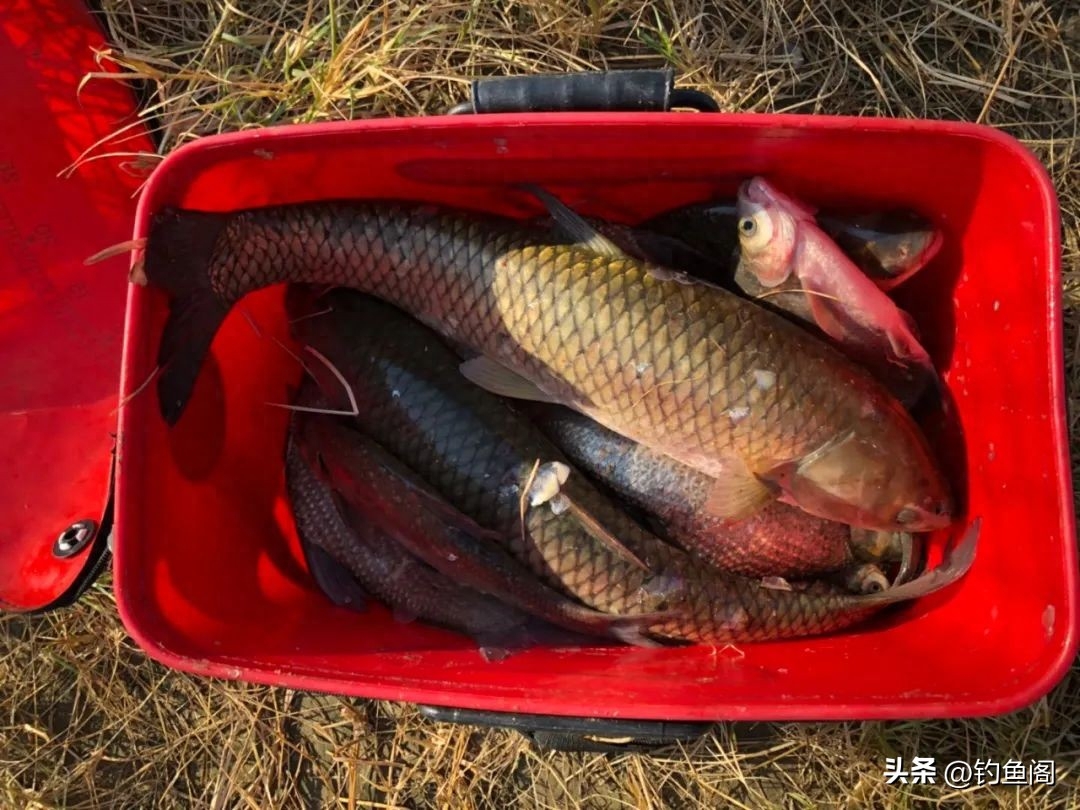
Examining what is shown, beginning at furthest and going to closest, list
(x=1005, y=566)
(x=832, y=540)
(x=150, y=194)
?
(x=832, y=540) → (x=1005, y=566) → (x=150, y=194)

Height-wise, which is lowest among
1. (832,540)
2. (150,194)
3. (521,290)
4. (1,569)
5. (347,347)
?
(1,569)

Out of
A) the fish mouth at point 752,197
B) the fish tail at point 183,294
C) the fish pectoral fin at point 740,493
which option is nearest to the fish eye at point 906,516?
the fish pectoral fin at point 740,493

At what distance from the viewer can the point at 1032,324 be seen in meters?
1.32

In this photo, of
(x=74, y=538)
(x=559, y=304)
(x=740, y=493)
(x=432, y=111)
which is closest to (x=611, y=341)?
(x=559, y=304)

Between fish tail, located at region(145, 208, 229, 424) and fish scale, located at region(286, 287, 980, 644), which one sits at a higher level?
fish tail, located at region(145, 208, 229, 424)

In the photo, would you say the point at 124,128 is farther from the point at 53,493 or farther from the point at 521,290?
the point at 521,290

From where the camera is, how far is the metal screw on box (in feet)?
5.90

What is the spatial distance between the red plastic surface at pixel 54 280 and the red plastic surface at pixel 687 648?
0.48 meters

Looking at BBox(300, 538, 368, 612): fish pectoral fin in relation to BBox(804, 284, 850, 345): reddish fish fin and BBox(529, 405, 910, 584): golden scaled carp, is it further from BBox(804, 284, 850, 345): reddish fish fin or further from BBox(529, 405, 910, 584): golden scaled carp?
BBox(804, 284, 850, 345): reddish fish fin

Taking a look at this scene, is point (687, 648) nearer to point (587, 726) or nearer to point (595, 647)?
point (595, 647)

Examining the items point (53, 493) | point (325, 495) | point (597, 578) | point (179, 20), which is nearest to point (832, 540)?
point (597, 578)

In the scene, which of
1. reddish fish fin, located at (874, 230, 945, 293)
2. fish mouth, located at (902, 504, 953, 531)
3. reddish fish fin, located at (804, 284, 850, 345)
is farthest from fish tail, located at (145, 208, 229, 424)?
fish mouth, located at (902, 504, 953, 531)

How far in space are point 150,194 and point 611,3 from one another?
1.10 m

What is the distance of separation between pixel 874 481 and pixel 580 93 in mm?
790
